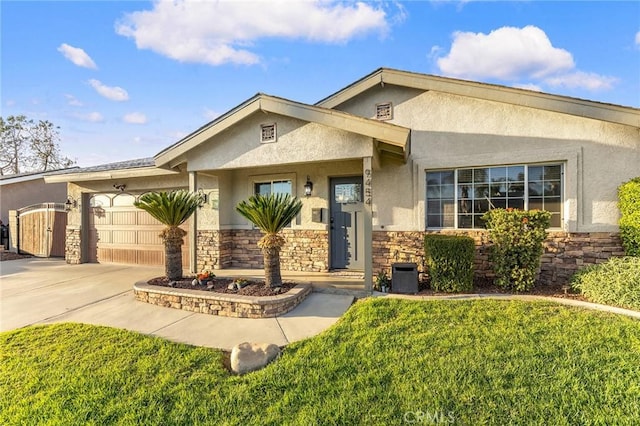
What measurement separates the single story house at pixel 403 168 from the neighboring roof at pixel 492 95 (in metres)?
0.02

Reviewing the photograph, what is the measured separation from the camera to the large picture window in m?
6.51

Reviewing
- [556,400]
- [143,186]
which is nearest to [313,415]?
[556,400]

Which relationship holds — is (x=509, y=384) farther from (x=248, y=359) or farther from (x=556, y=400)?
(x=248, y=359)

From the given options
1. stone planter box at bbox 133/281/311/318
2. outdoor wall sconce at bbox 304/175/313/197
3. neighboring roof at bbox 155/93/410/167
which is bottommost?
A: stone planter box at bbox 133/281/311/318

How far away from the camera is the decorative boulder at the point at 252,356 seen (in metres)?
3.48

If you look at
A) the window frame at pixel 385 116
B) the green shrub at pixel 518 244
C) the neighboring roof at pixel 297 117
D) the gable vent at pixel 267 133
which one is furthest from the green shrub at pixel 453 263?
the gable vent at pixel 267 133

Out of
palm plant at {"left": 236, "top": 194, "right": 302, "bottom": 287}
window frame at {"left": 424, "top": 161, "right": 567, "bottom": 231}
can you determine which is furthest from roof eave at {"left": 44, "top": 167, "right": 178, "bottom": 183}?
window frame at {"left": 424, "top": 161, "right": 567, "bottom": 231}

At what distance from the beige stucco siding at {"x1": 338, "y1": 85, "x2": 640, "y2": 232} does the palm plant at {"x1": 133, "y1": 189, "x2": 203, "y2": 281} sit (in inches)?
188

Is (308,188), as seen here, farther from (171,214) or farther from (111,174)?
(111,174)

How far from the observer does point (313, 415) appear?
106 inches

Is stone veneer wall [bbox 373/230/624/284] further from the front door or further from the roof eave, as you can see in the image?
the roof eave

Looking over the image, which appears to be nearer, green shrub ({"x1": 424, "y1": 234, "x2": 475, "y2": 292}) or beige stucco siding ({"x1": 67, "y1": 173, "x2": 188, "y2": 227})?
green shrub ({"x1": 424, "y1": 234, "x2": 475, "y2": 292})

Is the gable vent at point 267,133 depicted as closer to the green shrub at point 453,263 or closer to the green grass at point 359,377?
the green shrub at point 453,263

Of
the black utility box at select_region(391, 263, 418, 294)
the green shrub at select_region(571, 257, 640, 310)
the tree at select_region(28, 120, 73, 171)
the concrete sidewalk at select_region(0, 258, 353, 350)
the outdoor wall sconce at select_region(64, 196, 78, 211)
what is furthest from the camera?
the tree at select_region(28, 120, 73, 171)
